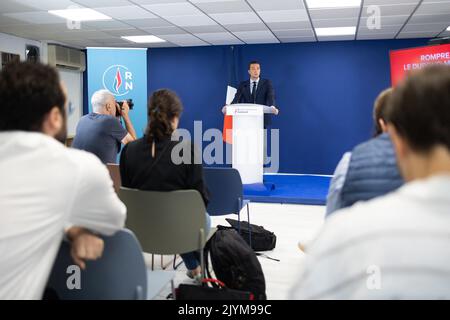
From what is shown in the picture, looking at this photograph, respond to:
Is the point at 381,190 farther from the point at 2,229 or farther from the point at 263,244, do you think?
the point at 263,244

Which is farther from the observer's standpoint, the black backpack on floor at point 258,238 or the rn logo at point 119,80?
→ the rn logo at point 119,80

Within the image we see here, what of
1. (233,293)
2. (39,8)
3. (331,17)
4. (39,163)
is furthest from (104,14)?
(39,163)

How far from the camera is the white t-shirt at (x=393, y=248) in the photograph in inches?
27.7

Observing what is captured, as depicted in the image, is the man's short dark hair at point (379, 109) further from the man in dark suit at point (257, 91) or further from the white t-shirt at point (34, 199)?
the man in dark suit at point (257, 91)

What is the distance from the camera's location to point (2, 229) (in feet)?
3.32

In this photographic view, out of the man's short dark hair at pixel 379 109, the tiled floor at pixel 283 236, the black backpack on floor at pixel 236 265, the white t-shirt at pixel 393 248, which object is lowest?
the tiled floor at pixel 283 236

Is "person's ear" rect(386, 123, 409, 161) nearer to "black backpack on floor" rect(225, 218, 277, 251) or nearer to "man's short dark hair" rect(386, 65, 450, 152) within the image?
"man's short dark hair" rect(386, 65, 450, 152)

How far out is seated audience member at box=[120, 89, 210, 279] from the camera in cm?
234

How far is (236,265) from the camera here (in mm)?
2484

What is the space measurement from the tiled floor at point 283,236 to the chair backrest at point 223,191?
21.2 inches

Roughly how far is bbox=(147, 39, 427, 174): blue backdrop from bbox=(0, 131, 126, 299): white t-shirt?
7.02 m

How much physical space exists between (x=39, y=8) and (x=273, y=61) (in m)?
4.21

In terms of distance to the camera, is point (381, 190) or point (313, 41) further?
point (313, 41)

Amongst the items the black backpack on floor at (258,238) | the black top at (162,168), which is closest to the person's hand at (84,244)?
the black top at (162,168)
